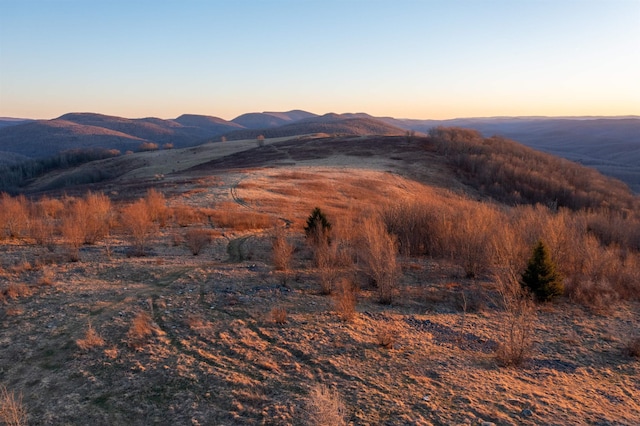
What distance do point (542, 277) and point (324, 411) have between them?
865 cm

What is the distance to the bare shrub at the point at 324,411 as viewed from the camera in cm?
546

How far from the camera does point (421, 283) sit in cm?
1280

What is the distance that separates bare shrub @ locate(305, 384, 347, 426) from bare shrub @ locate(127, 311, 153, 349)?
3.63m

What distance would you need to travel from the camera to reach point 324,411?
18.1 feet

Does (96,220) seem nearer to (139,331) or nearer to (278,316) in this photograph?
(139,331)

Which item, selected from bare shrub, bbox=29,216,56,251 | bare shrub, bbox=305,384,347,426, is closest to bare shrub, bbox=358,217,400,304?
bare shrub, bbox=305,384,347,426

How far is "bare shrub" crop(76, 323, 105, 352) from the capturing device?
24.4 feet

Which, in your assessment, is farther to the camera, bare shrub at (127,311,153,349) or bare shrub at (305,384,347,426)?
bare shrub at (127,311,153,349)

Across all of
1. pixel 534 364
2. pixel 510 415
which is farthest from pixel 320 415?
pixel 534 364

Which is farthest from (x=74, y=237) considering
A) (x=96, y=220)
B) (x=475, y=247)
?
(x=475, y=247)

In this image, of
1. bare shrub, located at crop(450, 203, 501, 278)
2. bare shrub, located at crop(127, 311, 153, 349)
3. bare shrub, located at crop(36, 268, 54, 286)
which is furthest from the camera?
bare shrub, located at crop(450, 203, 501, 278)

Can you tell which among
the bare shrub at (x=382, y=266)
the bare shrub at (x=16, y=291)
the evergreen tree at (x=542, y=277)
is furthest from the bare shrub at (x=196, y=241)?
the evergreen tree at (x=542, y=277)

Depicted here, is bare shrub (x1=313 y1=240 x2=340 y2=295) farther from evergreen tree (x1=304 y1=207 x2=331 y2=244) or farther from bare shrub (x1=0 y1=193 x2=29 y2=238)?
bare shrub (x1=0 y1=193 x2=29 y2=238)

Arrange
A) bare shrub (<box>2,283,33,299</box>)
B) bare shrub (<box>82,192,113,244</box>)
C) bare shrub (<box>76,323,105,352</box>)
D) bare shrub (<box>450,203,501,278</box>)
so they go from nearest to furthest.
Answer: bare shrub (<box>76,323,105,352</box>) → bare shrub (<box>2,283,33,299</box>) → bare shrub (<box>450,203,501,278</box>) → bare shrub (<box>82,192,113,244</box>)
